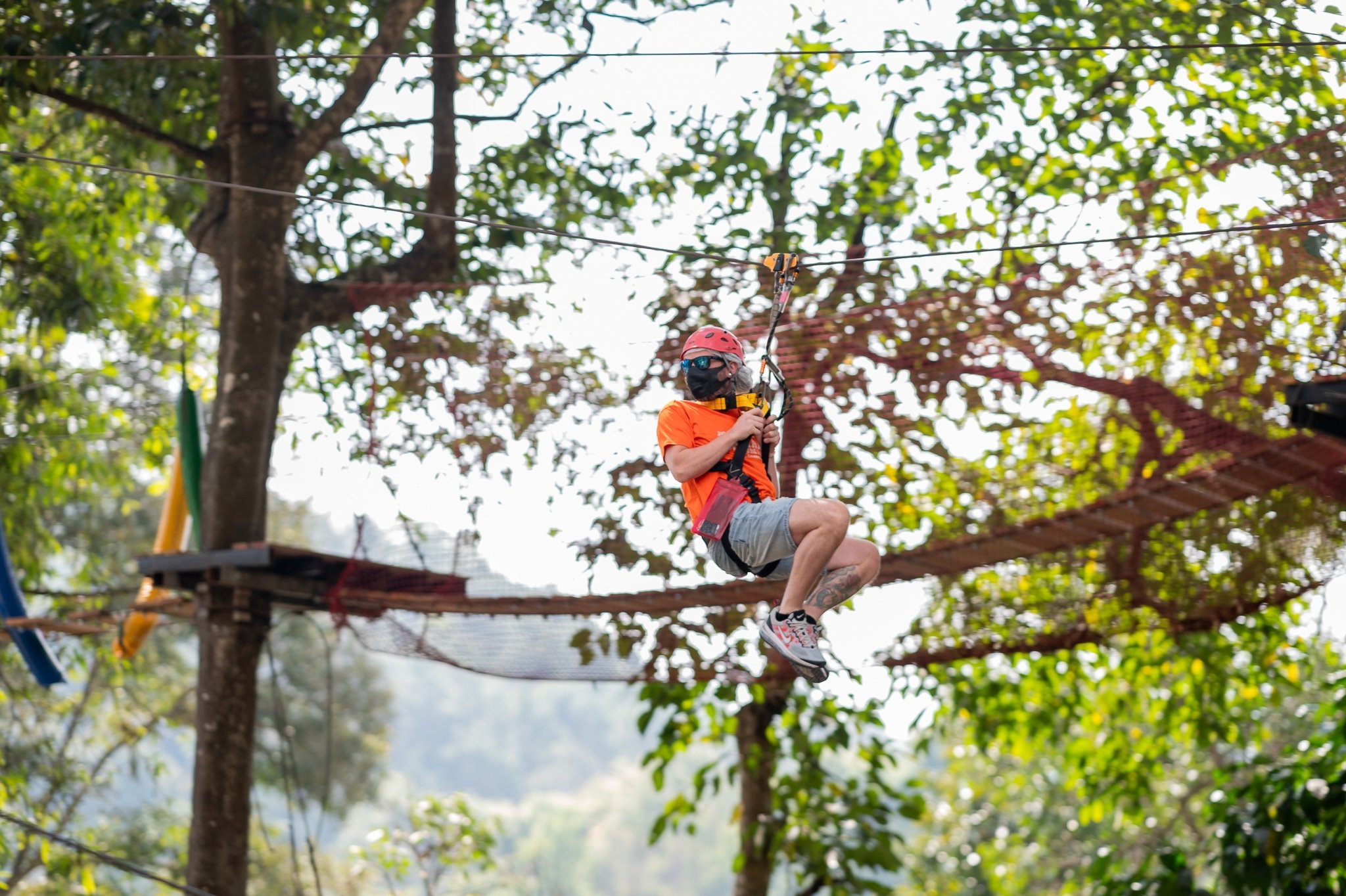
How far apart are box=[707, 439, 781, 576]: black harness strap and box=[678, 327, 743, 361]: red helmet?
0.26 metres

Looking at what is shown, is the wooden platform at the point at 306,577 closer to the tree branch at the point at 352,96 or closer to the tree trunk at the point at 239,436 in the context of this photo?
the tree trunk at the point at 239,436

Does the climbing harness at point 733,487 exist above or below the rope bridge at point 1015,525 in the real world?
below

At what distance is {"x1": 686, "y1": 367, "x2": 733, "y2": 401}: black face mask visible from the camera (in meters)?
4.12

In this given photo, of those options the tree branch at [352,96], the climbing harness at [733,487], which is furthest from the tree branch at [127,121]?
the climbing harness at [733,487]

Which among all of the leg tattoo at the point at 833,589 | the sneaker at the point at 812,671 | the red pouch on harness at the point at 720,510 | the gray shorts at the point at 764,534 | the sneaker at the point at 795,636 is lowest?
the sneaker at the point at 812,671

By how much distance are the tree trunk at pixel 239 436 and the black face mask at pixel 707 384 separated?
393cm

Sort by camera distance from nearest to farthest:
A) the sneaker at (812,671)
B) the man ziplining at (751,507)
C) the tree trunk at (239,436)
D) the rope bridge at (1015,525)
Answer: the sneaker at (812,671) → the man ziplining at (751,507) → the rope bridge at (1015,525) → the tree trunk at (239,436)

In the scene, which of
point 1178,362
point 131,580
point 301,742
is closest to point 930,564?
point 1178,362

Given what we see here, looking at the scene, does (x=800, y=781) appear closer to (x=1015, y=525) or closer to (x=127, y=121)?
(x=1015, y=525)

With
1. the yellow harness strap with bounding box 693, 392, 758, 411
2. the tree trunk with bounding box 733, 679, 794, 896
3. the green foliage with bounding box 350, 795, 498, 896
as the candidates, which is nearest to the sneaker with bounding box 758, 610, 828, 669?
the yellow harness strap with bounding box 693, 392, 758, 411

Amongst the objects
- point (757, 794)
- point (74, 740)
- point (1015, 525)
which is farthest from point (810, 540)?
point (74, 740)

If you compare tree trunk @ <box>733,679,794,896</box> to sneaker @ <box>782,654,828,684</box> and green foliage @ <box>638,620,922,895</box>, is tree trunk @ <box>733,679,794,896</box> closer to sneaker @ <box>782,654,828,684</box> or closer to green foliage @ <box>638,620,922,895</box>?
green foliage @ <box>638,620,922,895</box>

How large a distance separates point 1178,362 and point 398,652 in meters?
4.04

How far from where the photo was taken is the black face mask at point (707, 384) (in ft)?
13.5
